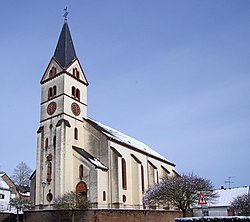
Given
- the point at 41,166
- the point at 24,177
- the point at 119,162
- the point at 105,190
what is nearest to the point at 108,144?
the point at 119,162

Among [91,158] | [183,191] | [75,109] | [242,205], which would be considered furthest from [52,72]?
[242,205]

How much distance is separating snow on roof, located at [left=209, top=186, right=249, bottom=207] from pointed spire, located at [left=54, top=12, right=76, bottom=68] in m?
36.1

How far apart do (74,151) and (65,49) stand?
54.9ft

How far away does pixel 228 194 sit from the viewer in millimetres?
59969

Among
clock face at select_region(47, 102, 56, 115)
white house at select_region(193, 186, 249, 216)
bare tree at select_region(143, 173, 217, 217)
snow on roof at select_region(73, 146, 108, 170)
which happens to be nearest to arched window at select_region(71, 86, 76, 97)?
clock face at select_region(47, 102, 56, 115)

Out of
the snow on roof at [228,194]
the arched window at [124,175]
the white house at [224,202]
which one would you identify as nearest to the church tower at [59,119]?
the arched window at [124,175]

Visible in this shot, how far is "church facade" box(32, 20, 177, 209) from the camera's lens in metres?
40.2

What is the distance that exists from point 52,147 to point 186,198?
63.0 feet

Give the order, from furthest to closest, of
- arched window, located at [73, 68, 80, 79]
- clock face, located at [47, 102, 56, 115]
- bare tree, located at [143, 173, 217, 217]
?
1. arched window, located at [73, 68, 80, 79]
2. clock face, located at [47, 102, 56, 115]
3. bare tree, located at [143, 173, 217, 217]

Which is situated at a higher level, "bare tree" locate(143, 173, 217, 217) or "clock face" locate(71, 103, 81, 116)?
"clock face" locate(71, 103, 81, 116)

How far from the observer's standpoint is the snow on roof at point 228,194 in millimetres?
57875

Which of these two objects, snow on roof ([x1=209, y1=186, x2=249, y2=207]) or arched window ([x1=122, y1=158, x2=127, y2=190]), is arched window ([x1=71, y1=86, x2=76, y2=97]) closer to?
arched window ([x1=122, y1=158, x2=127, y2=190])

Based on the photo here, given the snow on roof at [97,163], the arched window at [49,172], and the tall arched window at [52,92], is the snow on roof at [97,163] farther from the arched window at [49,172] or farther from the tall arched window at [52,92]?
the tall arched window at [52,92]

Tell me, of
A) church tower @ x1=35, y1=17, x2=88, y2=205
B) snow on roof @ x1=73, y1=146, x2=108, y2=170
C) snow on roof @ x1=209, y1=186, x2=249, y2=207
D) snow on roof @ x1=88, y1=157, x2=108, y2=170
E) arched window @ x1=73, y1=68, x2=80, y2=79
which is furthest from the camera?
snow on roof @ x1=209, y1=186, x2=249, y2=207
